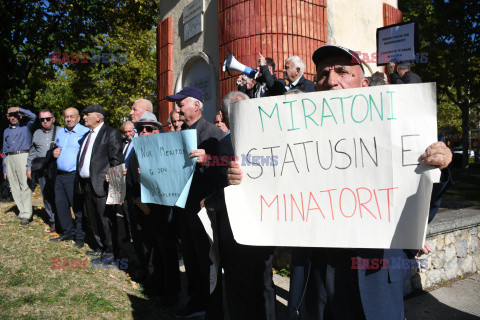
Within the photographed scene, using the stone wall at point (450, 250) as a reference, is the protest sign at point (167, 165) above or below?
above

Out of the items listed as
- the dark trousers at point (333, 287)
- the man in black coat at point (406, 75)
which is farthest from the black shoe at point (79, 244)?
the man in black coat at point (406, 75)

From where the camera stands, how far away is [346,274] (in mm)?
1701

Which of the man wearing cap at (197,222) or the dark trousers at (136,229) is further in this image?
the dark trousers at (136,229)

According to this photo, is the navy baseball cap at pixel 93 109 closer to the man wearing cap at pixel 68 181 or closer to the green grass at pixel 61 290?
the man wearing cap at pixel 68 181

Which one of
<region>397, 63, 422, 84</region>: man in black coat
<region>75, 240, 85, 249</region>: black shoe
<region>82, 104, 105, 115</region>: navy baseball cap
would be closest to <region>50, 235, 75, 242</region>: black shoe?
<region>75, 240, 85, 249</region>: black shoe

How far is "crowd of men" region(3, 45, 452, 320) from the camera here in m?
1.72

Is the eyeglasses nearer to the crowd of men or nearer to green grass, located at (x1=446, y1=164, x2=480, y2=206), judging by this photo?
the crowd of men

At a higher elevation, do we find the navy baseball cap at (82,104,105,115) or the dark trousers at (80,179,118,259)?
the navy baseball cap at (82,104,105,115)

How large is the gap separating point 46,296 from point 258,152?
3.32m

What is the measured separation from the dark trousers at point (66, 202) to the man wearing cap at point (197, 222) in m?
2.90

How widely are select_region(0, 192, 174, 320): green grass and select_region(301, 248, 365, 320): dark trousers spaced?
2.35 m

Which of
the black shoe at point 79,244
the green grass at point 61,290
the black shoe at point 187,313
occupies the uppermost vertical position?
the black shoe at point 79,244

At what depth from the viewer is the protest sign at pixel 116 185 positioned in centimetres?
456

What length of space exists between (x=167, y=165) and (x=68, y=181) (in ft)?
10.9
